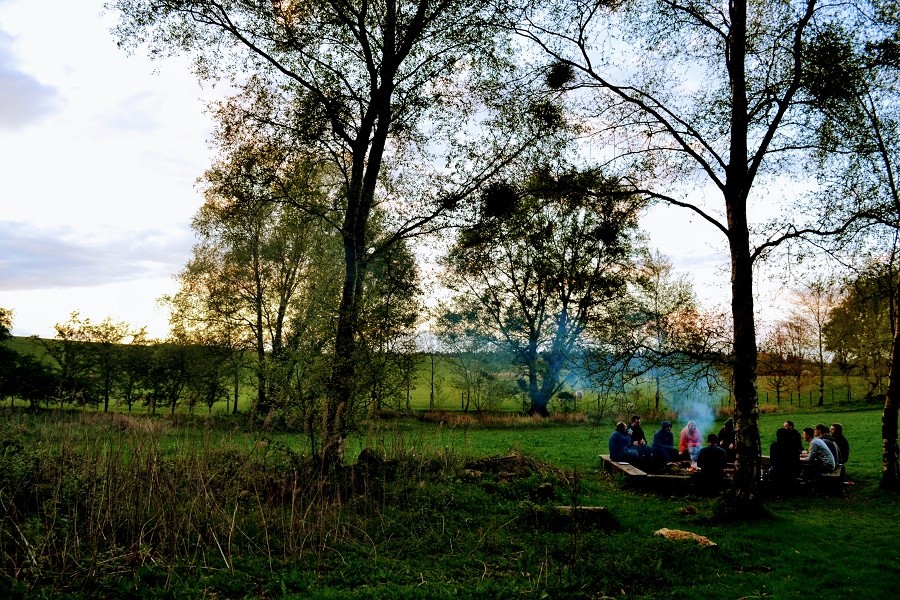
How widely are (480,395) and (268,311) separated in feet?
60.4

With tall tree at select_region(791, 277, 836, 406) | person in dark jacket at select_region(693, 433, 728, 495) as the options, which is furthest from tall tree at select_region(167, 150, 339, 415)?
tall tree at select_region(791, 277, 836, 406)

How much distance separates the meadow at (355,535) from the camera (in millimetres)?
7074

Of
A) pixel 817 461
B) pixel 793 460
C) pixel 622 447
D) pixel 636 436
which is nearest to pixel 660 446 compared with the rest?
pixel 622 447

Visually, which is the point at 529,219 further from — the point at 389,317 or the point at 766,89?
the point at 766,89

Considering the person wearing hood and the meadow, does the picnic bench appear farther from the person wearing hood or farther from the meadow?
the person wearing hood

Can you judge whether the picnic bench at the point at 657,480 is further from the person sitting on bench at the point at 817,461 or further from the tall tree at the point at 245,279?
the tall tree at the point at 245,279

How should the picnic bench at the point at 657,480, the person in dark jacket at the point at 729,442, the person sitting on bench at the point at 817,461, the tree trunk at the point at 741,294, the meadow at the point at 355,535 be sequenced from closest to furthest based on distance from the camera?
the meadow at the point at 355,535
the tree trunk at the point at 741,294
the person sitting on bench at the point at 817,461
the picnic bench at the point at 657,480
the person in dark jacket at the point at 729,442

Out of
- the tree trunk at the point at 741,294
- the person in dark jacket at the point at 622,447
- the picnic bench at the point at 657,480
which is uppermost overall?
the tree trunk at the point at 741,294

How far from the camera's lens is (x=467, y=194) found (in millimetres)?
16453

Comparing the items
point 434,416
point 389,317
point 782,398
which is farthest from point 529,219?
point 782,398

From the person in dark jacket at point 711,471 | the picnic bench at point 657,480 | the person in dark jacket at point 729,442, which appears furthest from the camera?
the person in dark jacket at point 729,442

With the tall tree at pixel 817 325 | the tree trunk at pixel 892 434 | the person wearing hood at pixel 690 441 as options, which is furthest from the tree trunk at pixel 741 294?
the tall tree at pixel 817 325

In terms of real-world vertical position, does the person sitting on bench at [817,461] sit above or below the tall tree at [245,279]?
below

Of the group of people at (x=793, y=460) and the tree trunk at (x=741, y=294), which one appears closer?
the tree trunk at (x=741, y=294)
